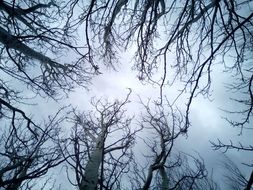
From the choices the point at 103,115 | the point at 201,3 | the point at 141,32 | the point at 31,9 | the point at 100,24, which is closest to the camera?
the point at 201,3

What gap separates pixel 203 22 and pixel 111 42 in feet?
3.80

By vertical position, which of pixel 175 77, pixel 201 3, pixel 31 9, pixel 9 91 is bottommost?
pixel 175 77

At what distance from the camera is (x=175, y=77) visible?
3.04 metres

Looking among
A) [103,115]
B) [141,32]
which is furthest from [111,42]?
[103,115]

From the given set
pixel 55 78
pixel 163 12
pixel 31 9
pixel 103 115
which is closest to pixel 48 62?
pixel 55 78

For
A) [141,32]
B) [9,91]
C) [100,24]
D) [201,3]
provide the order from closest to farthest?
1. [201,3]
2. [141,32]
3. [100,24]
4. [9,91]

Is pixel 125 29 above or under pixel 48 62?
under

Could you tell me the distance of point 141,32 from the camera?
265 cm

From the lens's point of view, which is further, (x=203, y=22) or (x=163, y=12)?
(x=163, y=12)

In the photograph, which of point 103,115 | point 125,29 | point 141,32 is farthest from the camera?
point 103,115

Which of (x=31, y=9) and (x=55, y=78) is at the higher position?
(x=31, y=9)

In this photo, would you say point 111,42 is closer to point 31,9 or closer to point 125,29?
point 125,29

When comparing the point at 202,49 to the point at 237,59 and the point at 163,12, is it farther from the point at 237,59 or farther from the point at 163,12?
the point at 163,12

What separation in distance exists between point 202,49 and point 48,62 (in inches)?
186
